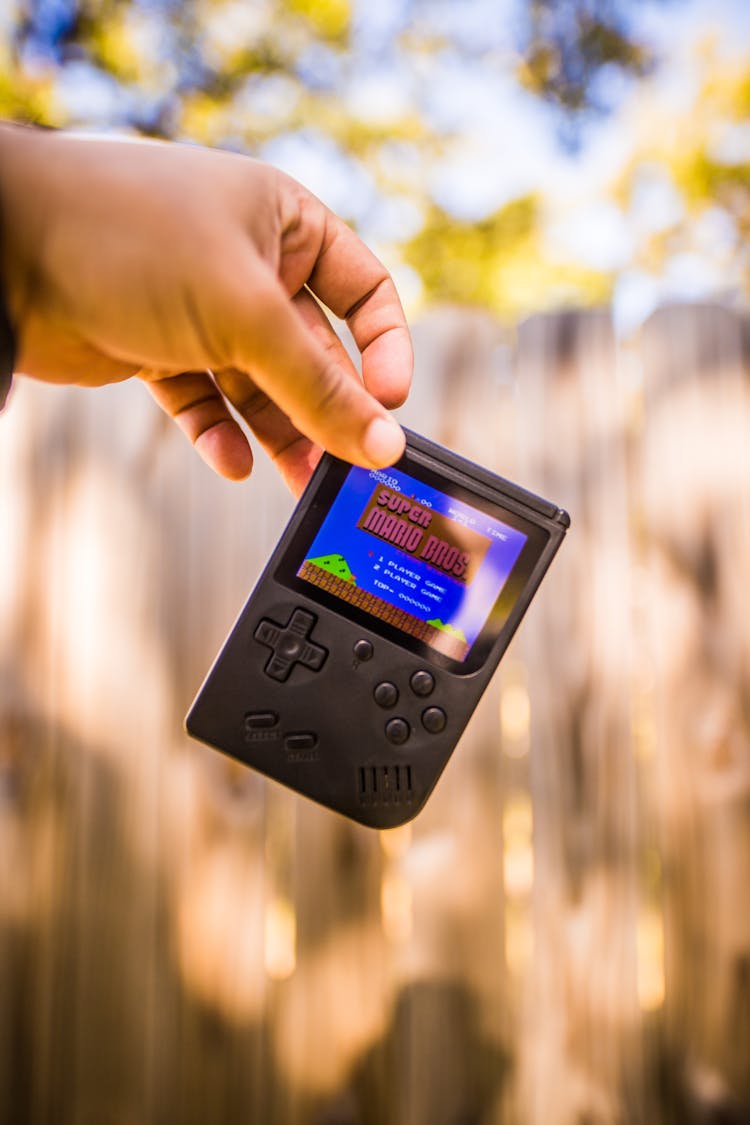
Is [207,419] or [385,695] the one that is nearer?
[385,695]

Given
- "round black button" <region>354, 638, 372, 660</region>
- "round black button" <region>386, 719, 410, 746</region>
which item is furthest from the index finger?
"round black button" <region>386, 719, 410, 746</region>

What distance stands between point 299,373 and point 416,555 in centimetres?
32

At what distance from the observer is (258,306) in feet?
2.62

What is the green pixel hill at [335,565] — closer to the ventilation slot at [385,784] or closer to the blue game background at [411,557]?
the blue game background at [411,557]

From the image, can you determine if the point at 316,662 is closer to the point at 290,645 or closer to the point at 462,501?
the point at 290,645

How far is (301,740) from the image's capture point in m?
1.03

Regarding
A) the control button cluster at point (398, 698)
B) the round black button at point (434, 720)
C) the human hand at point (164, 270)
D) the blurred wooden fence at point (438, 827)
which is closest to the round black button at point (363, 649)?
the control button cluster at point (398, 698)

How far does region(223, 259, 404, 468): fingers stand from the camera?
2.62 feet

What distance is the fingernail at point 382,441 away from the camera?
900mm

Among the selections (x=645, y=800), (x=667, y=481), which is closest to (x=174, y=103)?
(x=667, y=481)

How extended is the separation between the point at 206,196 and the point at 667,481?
39.6 inches

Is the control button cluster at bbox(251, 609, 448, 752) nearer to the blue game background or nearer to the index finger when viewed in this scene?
the blue game background

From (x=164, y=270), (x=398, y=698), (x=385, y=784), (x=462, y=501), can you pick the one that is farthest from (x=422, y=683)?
(x=164, y=270)

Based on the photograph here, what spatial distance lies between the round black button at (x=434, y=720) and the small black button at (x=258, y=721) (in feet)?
0.66
